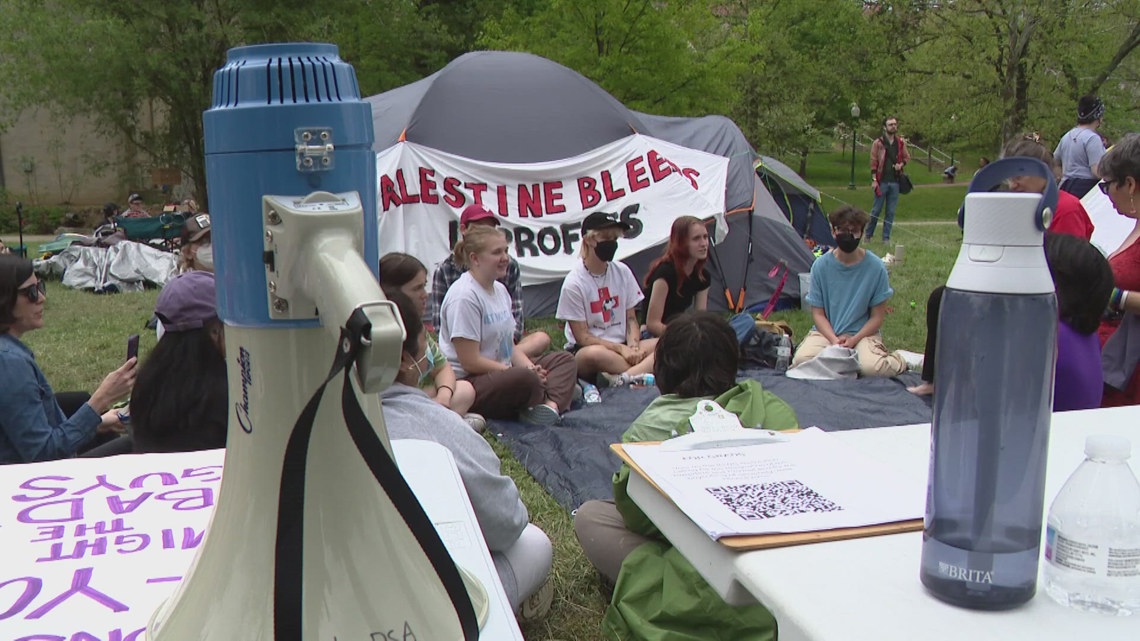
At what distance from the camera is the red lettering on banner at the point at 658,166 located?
24.0ft

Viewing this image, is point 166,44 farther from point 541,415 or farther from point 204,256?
point 541,415

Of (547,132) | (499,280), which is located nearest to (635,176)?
(547,132)

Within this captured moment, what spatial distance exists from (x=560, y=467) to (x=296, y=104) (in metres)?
3.28

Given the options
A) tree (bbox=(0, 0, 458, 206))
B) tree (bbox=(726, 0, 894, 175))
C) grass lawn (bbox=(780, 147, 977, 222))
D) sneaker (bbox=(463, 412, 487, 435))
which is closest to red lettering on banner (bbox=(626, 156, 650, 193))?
sneaker (bbox=(463, 412, 487, 435))

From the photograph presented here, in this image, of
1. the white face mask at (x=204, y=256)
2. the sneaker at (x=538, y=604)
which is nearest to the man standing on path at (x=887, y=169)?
the white face mask at (x=204, y=256)

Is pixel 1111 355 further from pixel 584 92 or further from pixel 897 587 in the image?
pixel 584 92

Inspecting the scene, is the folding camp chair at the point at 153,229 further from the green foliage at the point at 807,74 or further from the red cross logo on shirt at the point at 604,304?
the green foliage at the point at 807,74

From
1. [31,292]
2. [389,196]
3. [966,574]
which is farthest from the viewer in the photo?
[389,196]

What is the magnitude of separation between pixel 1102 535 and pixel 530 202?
6204mm

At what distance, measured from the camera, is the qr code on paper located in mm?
1373

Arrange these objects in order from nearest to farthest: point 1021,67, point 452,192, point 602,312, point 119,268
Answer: point 602,312
point 452,192
point 119,268
point 1021,67

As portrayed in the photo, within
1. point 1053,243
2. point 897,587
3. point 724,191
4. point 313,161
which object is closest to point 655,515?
point 897,587

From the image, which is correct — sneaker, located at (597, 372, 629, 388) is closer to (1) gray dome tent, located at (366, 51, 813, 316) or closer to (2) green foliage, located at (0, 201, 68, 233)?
(1) gray dome tent, located at (366, 51, 813, 316)

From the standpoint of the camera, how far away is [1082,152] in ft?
24.7
